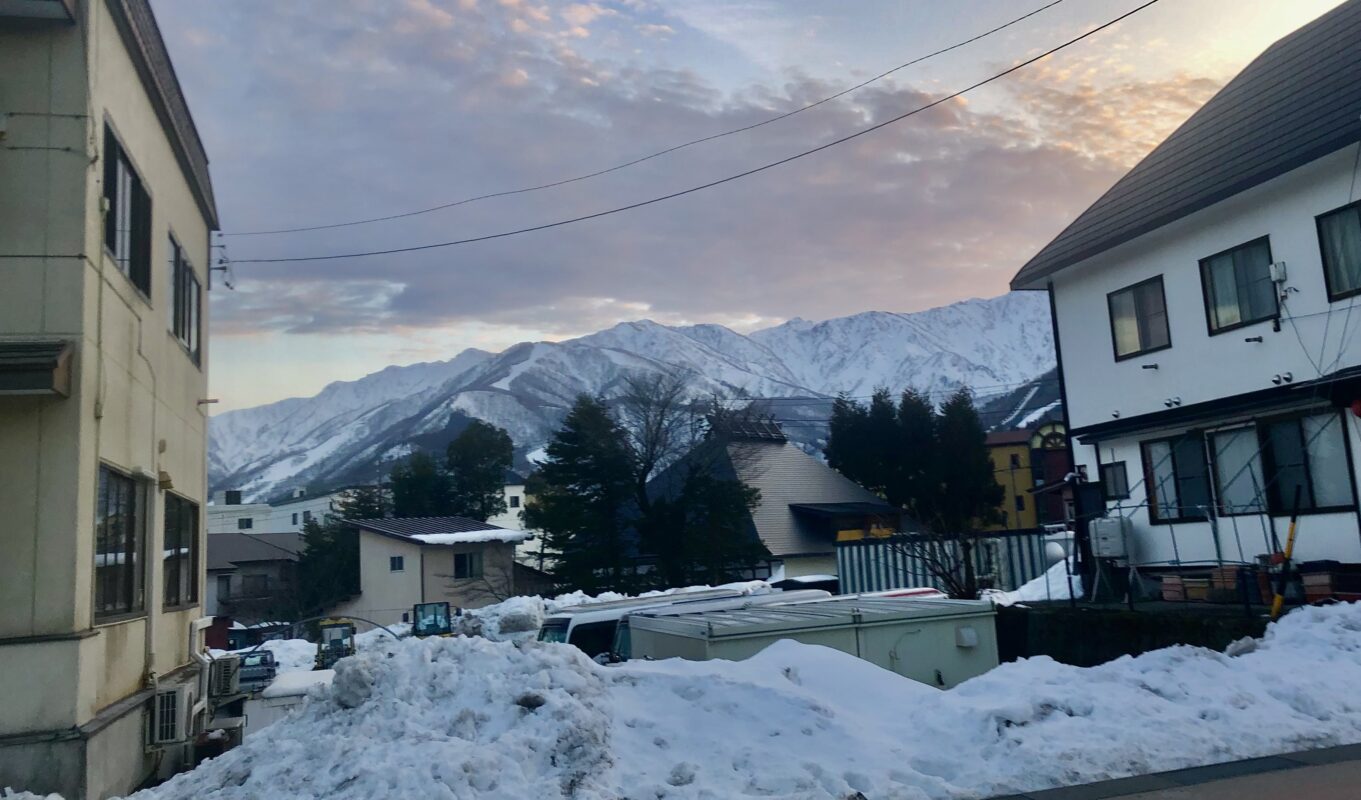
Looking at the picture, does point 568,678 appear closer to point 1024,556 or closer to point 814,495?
point 1024,556

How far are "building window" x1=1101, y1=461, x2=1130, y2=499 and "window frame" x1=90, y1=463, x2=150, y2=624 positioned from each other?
15208 mm

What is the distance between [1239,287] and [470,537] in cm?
3441

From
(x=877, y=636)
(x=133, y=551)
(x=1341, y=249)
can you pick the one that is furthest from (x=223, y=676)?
(x=1341, y=249)

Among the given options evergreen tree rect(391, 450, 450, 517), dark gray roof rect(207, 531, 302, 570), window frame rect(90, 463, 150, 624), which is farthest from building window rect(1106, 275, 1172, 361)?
dark gray roof rect(207, 531, 302, 570)

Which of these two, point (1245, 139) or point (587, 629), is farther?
point (1245, 139)

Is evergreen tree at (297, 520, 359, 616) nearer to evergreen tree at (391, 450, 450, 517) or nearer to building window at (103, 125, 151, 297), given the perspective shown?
evergreen tree at (391, 450, 450, 517)

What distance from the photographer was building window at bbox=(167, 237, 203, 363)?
A: 12.6m

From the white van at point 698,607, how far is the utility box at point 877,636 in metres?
1.86

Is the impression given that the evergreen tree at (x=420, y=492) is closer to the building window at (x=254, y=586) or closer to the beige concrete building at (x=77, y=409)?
the building window at (x=254, y=586)

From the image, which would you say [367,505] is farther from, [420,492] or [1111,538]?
[1111,538]

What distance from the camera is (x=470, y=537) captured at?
44.4m

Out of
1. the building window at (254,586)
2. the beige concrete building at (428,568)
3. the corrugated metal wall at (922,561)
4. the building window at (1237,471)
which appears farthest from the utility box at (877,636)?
the building window at (254,586)

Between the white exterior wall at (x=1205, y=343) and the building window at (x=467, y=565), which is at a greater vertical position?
the white exterior wall at (x=1205, y=343)

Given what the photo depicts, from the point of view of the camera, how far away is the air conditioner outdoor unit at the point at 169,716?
987 centimetres
